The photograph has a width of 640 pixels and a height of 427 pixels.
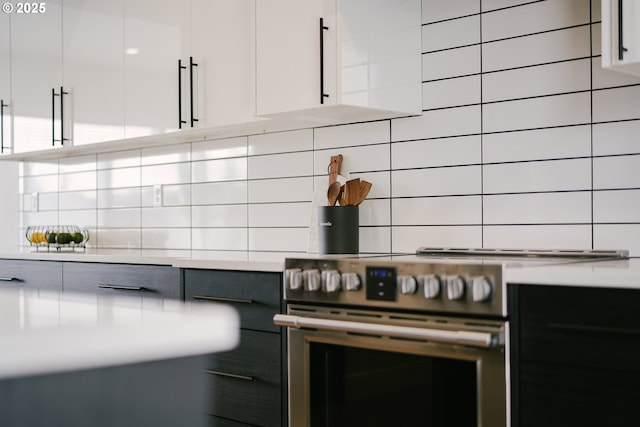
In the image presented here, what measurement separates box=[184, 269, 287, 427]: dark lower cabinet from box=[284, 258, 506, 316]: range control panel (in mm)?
141

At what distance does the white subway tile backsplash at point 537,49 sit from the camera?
8.20 ft

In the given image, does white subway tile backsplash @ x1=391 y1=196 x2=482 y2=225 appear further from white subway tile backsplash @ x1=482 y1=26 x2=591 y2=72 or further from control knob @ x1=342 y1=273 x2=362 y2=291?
control knob @ x1=342 y1=273 x2=362 y2=291

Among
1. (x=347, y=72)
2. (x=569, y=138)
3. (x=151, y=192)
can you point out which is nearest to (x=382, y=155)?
(x=347, y=72)

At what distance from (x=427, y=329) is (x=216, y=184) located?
5.60 feet

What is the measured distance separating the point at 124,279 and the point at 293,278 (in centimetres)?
98

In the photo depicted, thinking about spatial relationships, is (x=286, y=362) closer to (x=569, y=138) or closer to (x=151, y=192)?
(x=569, y=138)

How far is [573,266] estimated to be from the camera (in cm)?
201

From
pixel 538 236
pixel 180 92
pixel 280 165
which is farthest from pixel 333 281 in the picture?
pixel 180 92

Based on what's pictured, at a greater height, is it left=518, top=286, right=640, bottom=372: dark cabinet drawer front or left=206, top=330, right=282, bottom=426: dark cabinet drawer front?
left=518, top=286, right=640, bottom=372: dark cabinet drawer front

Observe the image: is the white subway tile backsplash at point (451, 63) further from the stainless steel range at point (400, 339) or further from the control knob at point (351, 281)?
the control knob at point (351, 281)

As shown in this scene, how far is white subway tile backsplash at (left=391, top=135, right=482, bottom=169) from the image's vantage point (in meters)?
2.73

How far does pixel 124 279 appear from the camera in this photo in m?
3.10

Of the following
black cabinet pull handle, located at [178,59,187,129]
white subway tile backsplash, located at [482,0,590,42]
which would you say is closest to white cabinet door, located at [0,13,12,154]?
black cabinet pull handle, located at [178,59,187,129]

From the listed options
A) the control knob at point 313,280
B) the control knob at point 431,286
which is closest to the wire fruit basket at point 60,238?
the control knob at point 313,280
